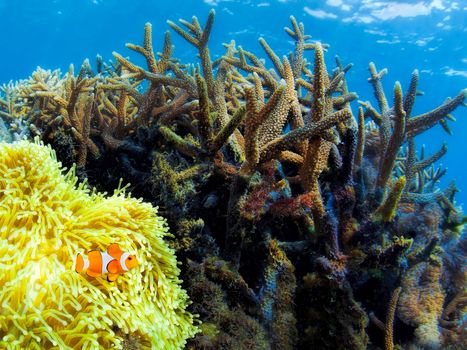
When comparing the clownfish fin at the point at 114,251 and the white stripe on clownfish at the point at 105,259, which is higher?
the clownfish fin at the point at 114,251

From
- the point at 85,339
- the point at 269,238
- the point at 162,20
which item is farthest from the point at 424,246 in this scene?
the point at 162,20

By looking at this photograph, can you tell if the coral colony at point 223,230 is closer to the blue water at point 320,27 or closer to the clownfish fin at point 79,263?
the clownfish fin at point 79,263

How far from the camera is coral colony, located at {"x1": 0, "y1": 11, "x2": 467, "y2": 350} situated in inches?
69.6

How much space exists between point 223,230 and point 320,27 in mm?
30804

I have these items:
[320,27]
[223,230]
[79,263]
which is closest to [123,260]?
[79,263]

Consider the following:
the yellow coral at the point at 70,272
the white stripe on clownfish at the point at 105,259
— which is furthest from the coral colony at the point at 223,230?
the white stripe on clownfish at the point at 105,259

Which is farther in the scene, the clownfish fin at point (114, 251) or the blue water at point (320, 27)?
the blue water at point (320, 27)

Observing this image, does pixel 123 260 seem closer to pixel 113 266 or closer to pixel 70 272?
pixel 113 266

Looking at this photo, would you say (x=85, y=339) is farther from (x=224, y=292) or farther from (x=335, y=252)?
(x=335, y=252)

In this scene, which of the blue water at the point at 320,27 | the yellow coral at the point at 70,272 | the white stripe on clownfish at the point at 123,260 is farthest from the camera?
the blue water at the point at 320,27

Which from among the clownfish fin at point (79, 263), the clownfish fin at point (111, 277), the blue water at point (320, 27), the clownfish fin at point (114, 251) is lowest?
the clownfish fin at point (111, 277)

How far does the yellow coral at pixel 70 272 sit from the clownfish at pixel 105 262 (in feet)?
0.26

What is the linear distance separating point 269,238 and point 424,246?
128 centimetres

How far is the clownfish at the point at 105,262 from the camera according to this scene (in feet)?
5.48
